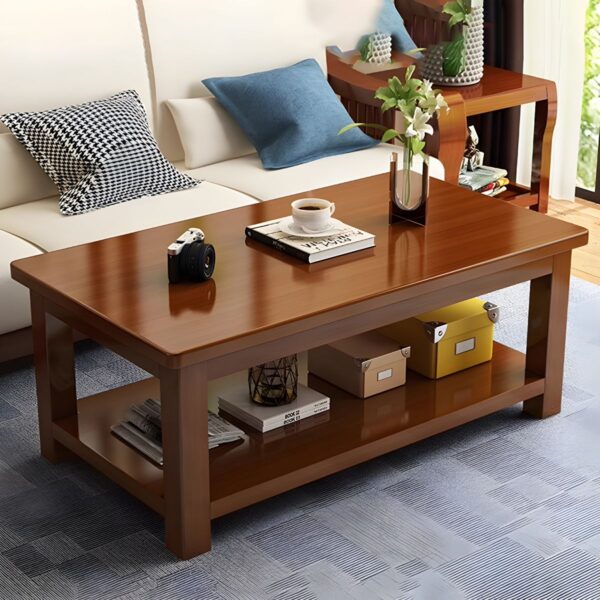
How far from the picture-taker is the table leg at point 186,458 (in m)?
2.38

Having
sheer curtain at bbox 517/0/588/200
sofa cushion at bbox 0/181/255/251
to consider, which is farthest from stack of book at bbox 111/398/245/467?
sheer curtain at bbox 517/0/588/200

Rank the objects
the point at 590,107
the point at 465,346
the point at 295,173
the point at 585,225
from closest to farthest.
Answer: the point at 465,346 < the point at 295,173 < the point at 585,225 < the point at 590,107

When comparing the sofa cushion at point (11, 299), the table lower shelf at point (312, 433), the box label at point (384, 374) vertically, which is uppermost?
the sofa cushion at point (11, 299)

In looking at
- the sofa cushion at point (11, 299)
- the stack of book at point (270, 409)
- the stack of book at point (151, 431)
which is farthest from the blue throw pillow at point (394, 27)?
the stack of book at point (151, 431)

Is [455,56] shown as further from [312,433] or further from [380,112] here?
[312,433]

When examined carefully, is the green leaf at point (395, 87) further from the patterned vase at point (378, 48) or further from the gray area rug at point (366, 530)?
the patterned vase at point (378, 48)

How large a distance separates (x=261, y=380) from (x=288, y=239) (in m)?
0.36

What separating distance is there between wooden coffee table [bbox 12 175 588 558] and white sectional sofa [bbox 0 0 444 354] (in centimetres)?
44

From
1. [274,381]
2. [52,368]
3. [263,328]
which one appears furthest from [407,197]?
[52,368]

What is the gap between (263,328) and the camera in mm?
2445

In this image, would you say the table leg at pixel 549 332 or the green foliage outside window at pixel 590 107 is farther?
the green foliage outside window at pixel 590 107

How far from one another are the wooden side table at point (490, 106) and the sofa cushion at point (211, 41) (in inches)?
10.2

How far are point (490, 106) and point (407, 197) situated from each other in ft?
4.78

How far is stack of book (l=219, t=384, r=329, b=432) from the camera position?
279cm
